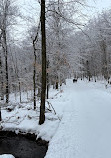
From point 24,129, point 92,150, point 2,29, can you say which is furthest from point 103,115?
point 2,29

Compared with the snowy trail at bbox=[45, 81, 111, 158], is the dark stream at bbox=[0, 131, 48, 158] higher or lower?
lower

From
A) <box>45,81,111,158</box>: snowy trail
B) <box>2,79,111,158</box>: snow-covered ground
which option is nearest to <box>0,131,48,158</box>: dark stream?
<box>2,79,111,158</box>: snow-covered ground

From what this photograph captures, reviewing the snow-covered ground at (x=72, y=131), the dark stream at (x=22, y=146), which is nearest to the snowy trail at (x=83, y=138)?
the snow-covered ground at (x=72, y=131)

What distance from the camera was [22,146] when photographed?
6.02 meters

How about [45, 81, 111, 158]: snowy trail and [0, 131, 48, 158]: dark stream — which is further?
[0, 131, 48, 158]: dark stream

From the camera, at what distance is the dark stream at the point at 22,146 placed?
5352mm

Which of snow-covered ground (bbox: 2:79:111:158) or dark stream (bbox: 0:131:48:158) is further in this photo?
dark stream (bbox: 0:131:48:158)

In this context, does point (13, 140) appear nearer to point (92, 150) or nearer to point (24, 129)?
point (24, 129)

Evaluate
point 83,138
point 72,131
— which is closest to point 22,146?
point 72,131

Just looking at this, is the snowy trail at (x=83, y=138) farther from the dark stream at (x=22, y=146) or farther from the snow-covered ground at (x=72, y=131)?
the dark stream at (x=22, y=146)

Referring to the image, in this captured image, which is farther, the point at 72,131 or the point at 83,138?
the point at 72,131

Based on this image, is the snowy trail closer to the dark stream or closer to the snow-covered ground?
the snow-covered ground

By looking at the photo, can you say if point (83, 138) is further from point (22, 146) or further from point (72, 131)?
point (22, 146)

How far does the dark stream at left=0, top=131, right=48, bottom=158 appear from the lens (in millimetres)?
5352
